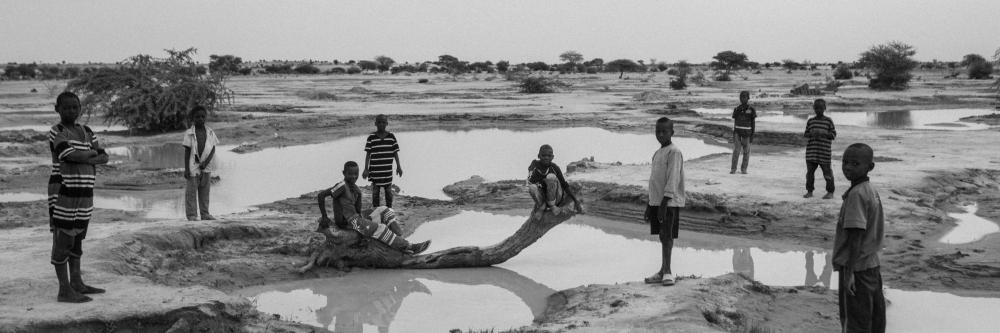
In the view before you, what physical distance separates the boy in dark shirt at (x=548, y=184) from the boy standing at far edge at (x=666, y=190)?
80 cm

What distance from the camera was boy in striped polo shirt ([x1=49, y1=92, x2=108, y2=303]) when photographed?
5531mm

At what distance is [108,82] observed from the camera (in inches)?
877

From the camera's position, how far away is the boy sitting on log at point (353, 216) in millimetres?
7668

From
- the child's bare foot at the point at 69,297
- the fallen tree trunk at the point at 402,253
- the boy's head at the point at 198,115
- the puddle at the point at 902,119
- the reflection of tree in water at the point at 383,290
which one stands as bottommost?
the reflection of tree in water at the point at 383,290

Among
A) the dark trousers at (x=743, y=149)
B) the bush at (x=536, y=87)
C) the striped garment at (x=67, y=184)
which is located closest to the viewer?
the striped garment at (x=67, y=184)

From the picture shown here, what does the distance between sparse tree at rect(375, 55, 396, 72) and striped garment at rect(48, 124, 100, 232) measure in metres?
85.8

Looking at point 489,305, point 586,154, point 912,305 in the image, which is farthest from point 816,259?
point 586,154

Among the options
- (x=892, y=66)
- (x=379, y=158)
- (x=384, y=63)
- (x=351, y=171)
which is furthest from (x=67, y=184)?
(x=384, y=63)

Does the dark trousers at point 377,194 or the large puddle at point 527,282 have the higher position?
the dark trousers at point 377,194

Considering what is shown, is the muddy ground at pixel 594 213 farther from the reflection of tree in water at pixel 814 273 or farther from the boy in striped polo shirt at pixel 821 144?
the reflection of tree in water at pixel 814 273

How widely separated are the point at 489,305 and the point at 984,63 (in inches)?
2210

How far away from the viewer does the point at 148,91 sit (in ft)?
70.8

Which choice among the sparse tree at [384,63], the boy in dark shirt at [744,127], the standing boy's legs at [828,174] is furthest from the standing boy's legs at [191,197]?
the sparse tree at [384,63]

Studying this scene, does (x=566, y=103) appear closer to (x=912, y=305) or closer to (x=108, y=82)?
(x=108, y=82)
